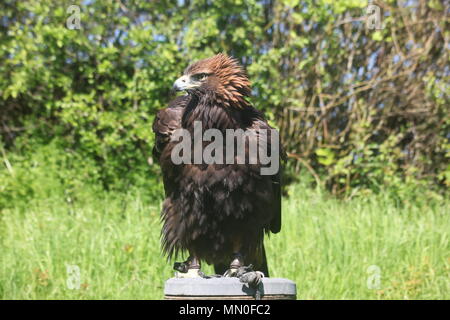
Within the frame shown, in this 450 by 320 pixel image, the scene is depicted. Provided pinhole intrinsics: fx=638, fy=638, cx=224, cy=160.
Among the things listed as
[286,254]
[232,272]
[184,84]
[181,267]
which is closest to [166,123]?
[184,84]

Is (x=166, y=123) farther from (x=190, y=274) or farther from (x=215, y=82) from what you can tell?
(x=190, y=274)

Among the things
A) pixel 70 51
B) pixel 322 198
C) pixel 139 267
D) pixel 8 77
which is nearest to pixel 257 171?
pixel 139 267

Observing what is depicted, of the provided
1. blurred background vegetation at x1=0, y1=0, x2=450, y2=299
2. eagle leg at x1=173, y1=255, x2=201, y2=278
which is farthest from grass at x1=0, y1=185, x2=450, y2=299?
eagle leg at x1=173, y1=255, x2=201, y2=278

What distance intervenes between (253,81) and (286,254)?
2.27 meters

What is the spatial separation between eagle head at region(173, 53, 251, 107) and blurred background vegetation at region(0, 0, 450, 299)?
9.21 feet

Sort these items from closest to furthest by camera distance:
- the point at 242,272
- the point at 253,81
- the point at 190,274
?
the point at 242,272 < the point at 190,274 < the point at 253,81

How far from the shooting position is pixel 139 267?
18.9ft

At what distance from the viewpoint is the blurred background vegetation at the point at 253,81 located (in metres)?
7.18

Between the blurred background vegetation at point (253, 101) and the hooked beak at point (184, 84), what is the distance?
9.32ft

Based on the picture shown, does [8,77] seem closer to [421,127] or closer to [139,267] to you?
[139,267]

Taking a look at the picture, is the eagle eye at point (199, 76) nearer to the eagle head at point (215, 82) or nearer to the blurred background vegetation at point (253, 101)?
the eagle head at point (215, 82)

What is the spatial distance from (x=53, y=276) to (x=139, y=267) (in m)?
0.76

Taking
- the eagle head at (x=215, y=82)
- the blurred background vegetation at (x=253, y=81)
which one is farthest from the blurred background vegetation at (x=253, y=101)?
the eagle head at (x=215, y=82)

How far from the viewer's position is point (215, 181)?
3408mm
